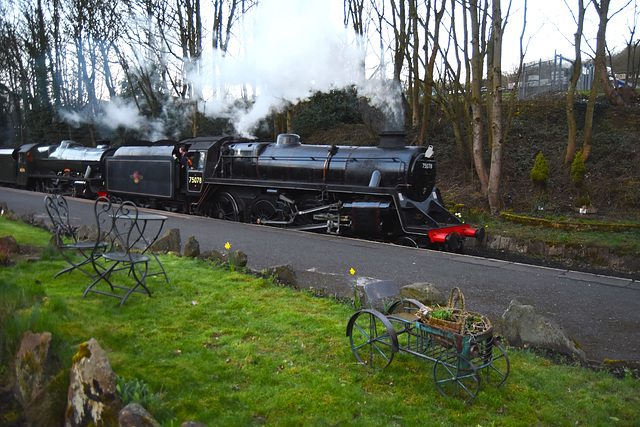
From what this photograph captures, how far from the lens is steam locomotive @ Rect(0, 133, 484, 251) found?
Result: 1040 centimetres

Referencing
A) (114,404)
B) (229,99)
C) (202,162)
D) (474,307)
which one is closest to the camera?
(114,404)

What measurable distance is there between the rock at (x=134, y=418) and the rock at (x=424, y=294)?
11.0 feet

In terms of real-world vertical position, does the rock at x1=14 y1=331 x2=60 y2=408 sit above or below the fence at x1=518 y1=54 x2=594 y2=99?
below

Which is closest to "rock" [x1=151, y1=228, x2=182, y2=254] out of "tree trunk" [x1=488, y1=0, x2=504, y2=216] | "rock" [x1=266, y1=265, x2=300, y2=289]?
"rock" [x1=266, y1=265, x2=300, y2=289]

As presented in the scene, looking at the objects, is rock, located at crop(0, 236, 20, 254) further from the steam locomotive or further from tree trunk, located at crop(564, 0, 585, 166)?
tree trunk, located at crop(564, 0, 585, 166)

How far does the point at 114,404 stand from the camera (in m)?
2.87

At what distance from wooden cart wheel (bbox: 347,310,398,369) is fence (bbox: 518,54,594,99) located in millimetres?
23995

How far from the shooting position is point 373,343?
4.41 m

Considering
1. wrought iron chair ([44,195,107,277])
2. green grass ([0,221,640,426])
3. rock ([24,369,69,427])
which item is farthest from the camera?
wrought iron chair ([44,195,107,277])

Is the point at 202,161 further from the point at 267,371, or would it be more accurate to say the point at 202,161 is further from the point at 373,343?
the point at 267,371

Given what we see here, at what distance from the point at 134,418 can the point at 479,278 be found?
18.9ft

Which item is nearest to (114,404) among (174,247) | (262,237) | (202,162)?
(174,247)

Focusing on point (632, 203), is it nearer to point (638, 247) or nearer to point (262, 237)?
point (638, 247)

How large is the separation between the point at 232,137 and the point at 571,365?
1194 cm
